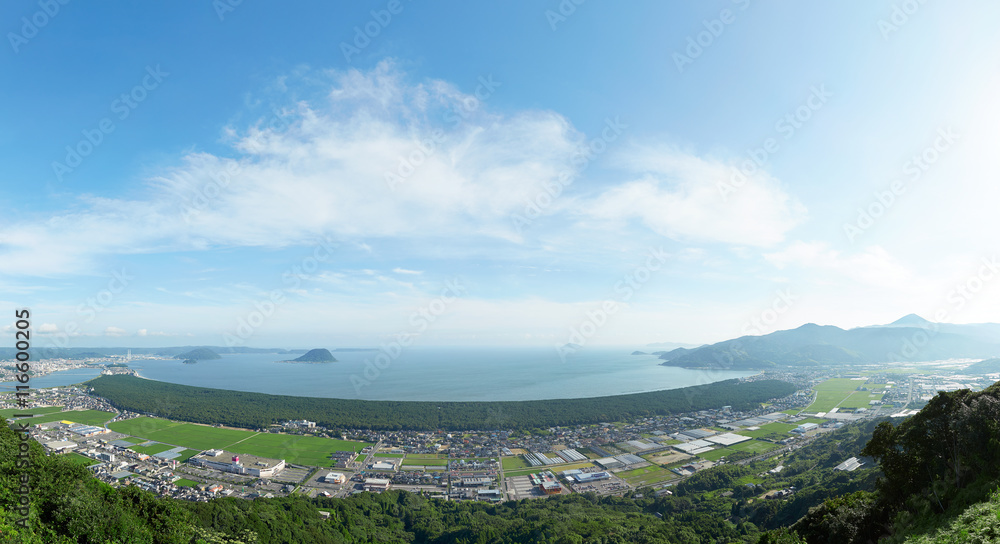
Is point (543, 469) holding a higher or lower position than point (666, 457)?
higher

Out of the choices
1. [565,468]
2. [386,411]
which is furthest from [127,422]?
[565,468]

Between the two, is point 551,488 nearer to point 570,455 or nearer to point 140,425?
point 570,455

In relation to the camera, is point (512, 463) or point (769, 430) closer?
point (512, 463)

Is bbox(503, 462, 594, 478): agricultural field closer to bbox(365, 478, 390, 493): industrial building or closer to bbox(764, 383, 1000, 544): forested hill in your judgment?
bbox(365, 478, 390, 493): industrial building

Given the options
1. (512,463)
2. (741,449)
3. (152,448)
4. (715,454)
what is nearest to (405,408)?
(512,463)

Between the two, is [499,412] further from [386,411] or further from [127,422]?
[127,422]

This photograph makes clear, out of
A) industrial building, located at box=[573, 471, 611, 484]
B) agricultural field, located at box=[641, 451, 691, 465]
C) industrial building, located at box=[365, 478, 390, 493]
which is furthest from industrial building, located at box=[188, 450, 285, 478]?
agricultural field, located at box=[641, 451, 691, 465]

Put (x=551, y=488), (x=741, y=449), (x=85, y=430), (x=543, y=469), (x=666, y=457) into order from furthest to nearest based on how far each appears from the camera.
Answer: (x=85, y=430), (x=741, y=449), (x=666, y=457), (x=543, y=469), (x=551, y=488)
